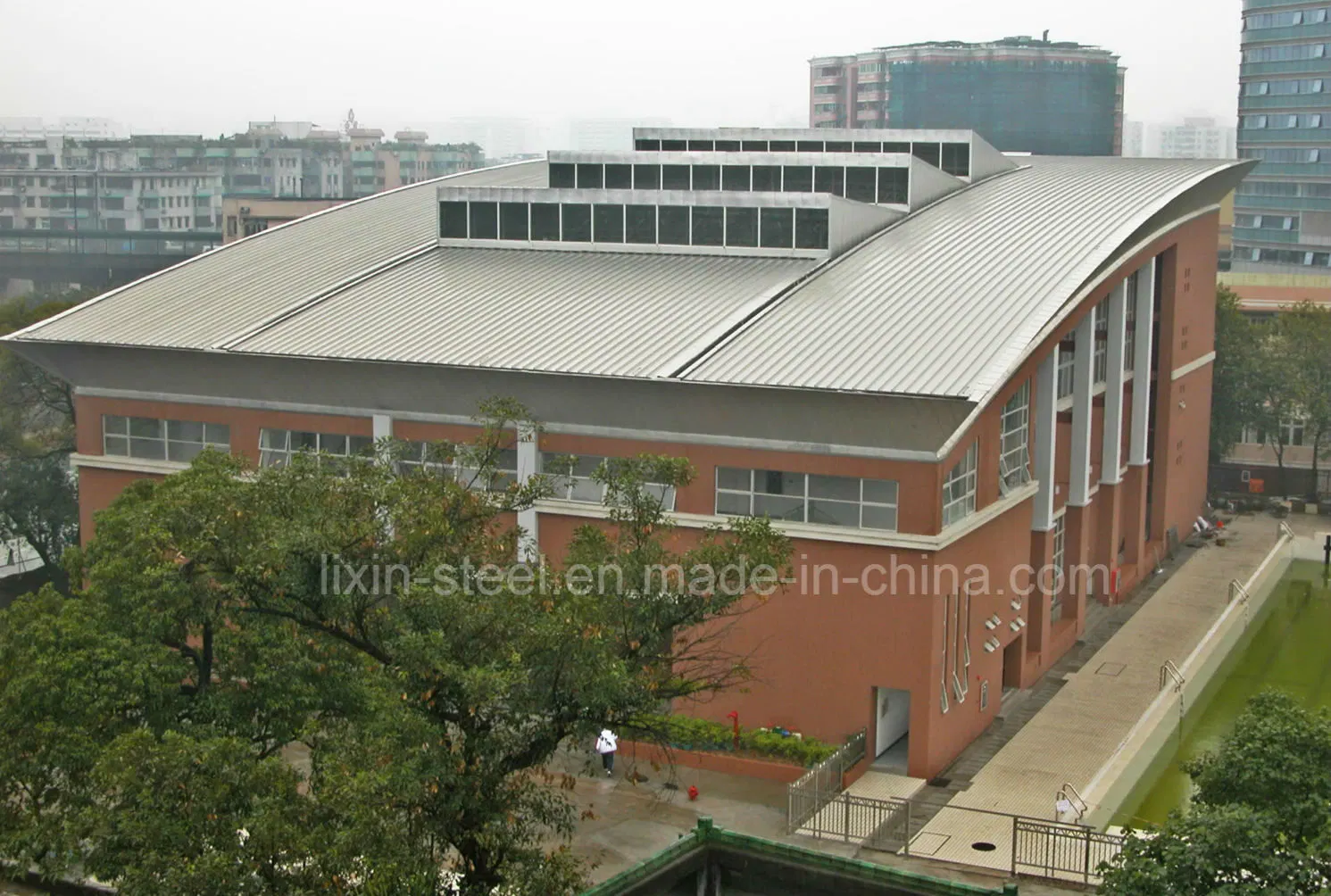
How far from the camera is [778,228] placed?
34781 millimetres

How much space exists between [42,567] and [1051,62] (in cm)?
9438

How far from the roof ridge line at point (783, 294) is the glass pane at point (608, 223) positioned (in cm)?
488

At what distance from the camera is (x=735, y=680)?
28.0 m

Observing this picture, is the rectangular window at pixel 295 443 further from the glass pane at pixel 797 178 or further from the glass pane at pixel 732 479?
the glass pane at pixel 797 178

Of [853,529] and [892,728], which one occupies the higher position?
[853,529]

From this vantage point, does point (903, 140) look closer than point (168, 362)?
No

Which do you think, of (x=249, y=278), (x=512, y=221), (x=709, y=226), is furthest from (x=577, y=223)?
(x=249, y=278)

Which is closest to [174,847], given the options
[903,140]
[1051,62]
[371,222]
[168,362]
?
[168,362]

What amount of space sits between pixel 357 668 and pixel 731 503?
8.87 m

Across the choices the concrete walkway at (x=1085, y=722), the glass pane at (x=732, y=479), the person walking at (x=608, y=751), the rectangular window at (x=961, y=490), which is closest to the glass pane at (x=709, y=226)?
the glass pane at (x=732, y=479)

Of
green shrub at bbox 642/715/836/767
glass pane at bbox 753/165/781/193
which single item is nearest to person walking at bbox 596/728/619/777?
green shrub at bbox 642/715/836/767

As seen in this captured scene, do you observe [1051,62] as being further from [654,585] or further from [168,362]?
[654,585]

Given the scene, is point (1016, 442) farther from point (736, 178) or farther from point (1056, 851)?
point (736, 178)

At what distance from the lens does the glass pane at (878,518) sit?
27.1 metres
